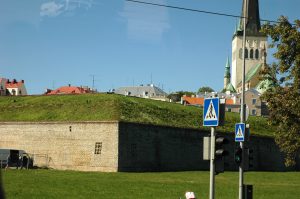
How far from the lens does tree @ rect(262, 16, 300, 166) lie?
2555 cm

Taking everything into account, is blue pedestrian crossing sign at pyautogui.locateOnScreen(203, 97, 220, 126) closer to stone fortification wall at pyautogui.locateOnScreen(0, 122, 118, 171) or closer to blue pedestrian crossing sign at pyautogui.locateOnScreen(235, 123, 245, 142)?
blue pedestrian crossing sign at pyautogui.locateOnScreen(235, 123, 245, 142)

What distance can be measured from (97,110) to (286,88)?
91.9ft

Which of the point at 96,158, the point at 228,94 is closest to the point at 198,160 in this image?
the point at 96,158

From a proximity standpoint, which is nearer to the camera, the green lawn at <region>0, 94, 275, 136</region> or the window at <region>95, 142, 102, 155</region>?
the window at <region>95, 142, 102, 155</region>

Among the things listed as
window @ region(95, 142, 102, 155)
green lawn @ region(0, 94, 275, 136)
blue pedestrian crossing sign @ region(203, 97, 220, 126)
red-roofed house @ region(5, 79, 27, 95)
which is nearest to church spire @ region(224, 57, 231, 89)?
red-roofed house @ region(5, 79, 27, 95)

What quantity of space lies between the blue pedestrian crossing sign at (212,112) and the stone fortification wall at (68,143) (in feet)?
114

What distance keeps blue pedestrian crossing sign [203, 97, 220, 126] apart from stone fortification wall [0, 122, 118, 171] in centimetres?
3487

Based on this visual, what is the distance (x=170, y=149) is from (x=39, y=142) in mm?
13532

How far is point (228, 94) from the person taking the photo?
158875 mm

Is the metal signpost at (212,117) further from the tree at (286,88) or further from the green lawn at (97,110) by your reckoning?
the green lawn at (97,110)

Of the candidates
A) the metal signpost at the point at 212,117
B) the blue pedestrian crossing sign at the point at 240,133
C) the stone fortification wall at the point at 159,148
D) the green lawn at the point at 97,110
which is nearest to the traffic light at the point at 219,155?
the metal signpost at the point at 212,117

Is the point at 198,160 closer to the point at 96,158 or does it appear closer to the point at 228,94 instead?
the point at 96,158

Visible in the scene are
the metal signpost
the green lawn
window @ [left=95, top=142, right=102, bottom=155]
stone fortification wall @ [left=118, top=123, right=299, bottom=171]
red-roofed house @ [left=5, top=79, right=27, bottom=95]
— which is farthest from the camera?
red-roofed house @ [left=5, top=79, right=27, bottom=95]

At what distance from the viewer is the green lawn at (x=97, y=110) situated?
2014 inches
